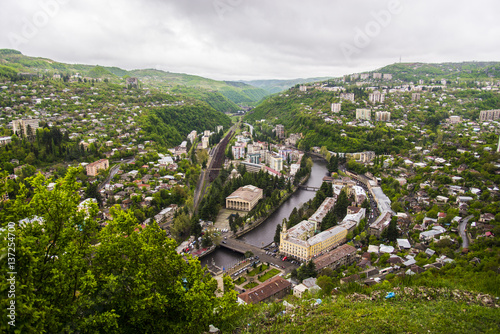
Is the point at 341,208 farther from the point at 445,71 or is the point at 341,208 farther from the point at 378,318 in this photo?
the point at 445,71

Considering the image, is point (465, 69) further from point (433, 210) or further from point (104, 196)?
point (104, 196)

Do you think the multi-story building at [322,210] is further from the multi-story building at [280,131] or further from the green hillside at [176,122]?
the multi-story building at [280,131]

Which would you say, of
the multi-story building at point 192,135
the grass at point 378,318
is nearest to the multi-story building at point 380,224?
the grass at point 378,318

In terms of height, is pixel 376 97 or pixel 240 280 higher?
pixel 376 97

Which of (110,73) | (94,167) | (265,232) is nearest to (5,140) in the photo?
(94,167)

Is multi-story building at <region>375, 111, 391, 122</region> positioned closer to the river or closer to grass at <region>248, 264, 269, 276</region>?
the river

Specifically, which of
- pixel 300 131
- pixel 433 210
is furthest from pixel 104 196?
pixel 300 131

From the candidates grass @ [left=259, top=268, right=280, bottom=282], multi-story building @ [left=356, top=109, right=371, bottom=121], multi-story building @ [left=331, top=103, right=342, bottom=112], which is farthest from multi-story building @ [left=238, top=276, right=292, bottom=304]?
multi-story building @ [left=331, top=103, right=342, bottom=112]

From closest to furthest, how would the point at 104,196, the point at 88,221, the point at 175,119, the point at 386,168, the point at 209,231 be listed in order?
the point at 88,221, the point at 209,231, the point at 104,196, the point at 386,168, the point at 175,119
